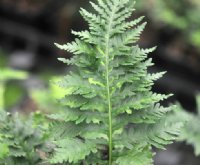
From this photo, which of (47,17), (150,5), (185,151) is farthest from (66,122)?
(47,17)

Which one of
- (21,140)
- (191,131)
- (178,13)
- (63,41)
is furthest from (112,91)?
(63,41)

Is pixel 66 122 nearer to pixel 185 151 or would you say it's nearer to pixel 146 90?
pixel 146 90

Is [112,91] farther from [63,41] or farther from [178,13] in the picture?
[63,41]

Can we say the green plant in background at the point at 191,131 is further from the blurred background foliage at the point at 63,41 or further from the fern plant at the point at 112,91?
the blurred background foliage at the point at 63,41

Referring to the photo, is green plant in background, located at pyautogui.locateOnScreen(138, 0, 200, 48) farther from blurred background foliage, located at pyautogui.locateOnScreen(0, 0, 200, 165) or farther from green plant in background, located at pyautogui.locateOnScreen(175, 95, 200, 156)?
green plant in background, located at pyautogui.locateOnScreen(175, 95, 200, 156)

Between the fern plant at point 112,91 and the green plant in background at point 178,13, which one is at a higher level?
the green plant in background at point 178,13

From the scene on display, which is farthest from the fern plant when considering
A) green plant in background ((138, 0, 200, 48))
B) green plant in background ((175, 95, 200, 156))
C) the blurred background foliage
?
green plant in background ((138, 0, 200, 48))

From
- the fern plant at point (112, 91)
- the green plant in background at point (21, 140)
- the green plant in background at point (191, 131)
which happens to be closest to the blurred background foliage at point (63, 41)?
the green plant in background at point (191, 131)
